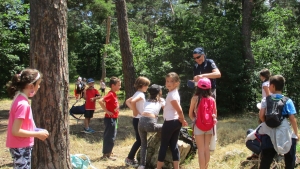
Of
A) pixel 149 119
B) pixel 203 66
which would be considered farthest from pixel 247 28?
pixel 149 119

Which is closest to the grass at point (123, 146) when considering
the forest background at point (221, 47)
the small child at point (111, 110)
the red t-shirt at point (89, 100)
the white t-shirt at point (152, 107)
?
the small child at point (111, 110)

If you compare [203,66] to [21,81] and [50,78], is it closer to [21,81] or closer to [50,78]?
[50,78]

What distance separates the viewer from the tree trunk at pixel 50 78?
4230 mm

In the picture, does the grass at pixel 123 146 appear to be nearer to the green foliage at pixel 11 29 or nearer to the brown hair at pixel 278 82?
the brown hair at pixel 278 82

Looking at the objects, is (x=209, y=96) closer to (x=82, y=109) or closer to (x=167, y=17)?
(x=82, y=109)

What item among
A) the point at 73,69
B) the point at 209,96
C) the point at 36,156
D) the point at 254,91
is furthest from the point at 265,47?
the point at 73,69

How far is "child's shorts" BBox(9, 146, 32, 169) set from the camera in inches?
131

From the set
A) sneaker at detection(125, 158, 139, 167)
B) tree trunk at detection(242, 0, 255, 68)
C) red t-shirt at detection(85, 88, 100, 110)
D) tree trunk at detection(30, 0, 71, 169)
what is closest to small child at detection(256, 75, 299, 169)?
sneaker at detection(125, 158, 139, 167)

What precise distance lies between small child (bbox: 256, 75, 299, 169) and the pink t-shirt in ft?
9.51

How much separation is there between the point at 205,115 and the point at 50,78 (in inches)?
86.7

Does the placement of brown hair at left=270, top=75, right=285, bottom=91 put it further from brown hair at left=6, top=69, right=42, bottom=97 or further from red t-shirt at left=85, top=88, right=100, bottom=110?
red t-shirt at left=85, top=88, right=100, bottom=110

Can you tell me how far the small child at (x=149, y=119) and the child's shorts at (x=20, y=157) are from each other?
2225 millimetres

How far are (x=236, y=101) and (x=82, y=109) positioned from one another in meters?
6.96

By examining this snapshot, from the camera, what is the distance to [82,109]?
894 centimetres
